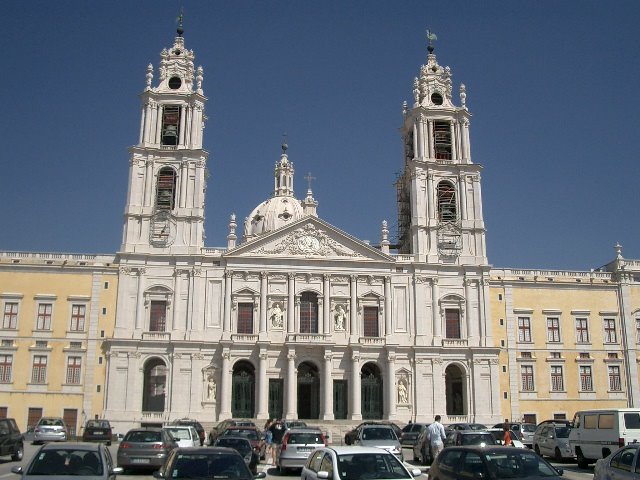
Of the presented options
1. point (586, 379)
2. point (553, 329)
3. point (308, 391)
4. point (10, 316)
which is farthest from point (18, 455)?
point (586, 379)

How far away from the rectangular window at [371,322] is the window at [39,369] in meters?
21.8

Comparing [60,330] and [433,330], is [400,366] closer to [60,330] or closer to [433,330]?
[433,330]

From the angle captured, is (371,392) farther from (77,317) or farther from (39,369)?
(39,369)

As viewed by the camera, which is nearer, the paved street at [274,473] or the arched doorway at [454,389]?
the paved street at [274,473]

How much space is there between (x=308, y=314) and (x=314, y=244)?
197 inches

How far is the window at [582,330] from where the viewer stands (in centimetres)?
5316

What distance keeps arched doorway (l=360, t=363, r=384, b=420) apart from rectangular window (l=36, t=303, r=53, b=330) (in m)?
21.7

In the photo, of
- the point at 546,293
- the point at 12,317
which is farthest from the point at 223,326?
the point at 546,293

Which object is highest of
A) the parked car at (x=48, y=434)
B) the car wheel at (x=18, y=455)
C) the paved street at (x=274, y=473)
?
the parked car at (x=48, y=434)

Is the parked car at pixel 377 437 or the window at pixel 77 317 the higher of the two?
the window at pixel 77 317

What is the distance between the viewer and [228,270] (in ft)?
166

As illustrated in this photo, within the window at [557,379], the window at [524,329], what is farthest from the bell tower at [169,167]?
the window at [557,379]

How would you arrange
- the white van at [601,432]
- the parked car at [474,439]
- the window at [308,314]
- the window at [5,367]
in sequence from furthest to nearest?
the window at [308,314] → the window at [5,367] → the white van at [601,432] → the parked car at [474,439]

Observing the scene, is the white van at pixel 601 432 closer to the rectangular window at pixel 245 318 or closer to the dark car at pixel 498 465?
the dark car at pixel 498 465
